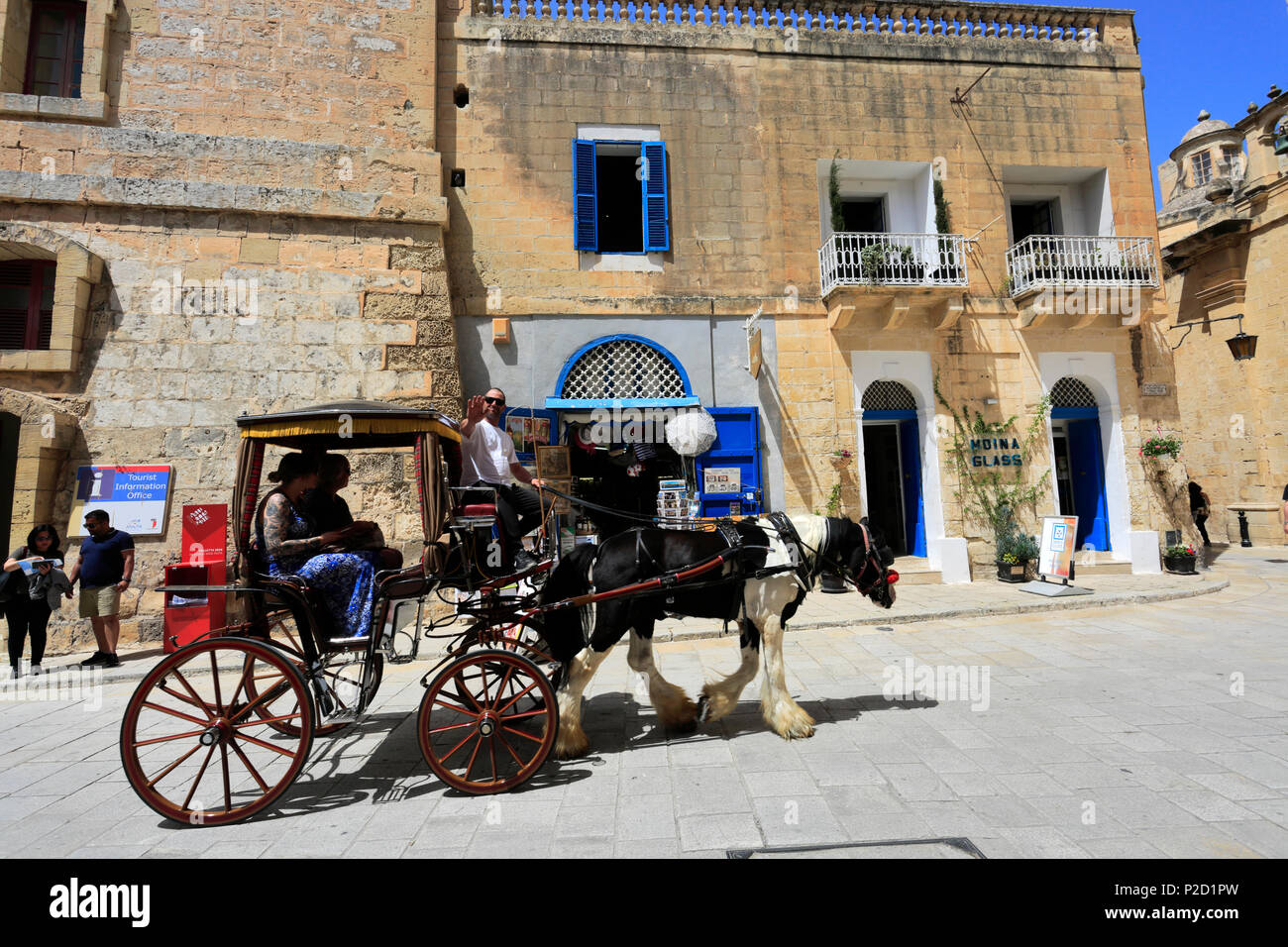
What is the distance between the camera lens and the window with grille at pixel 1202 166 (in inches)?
896

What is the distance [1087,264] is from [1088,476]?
405cm

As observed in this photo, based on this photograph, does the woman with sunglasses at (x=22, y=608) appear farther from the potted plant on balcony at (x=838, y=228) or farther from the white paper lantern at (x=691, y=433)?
the potted plant on balcony at (x=838, y=228)

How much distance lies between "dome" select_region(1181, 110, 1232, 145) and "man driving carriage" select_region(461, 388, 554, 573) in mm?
31858

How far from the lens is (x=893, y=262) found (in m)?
10.5

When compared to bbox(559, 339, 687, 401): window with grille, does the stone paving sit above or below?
below

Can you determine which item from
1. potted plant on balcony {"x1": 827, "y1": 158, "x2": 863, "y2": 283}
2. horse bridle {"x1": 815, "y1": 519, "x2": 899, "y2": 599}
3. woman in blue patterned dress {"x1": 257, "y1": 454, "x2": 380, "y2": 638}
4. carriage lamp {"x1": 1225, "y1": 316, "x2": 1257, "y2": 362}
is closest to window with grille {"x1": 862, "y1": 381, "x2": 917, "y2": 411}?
potted plant on balcony {"x1": 827, "y1": 158, "x2": 863, "y2": 283}

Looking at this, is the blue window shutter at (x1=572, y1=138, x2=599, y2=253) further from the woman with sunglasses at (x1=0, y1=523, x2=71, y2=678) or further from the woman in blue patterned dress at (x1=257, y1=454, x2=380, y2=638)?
the woman with sunglasses at (x1=0, y1=523, x2=71, y2=678)

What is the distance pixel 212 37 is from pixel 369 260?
4222mm

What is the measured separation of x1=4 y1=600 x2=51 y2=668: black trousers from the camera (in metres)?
6.47

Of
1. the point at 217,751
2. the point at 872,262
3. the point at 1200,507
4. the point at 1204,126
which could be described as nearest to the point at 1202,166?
the point at 1204,126

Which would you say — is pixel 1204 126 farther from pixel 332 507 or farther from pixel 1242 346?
pixel 332 507

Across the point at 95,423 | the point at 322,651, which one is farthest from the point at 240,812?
the point at 95,423
